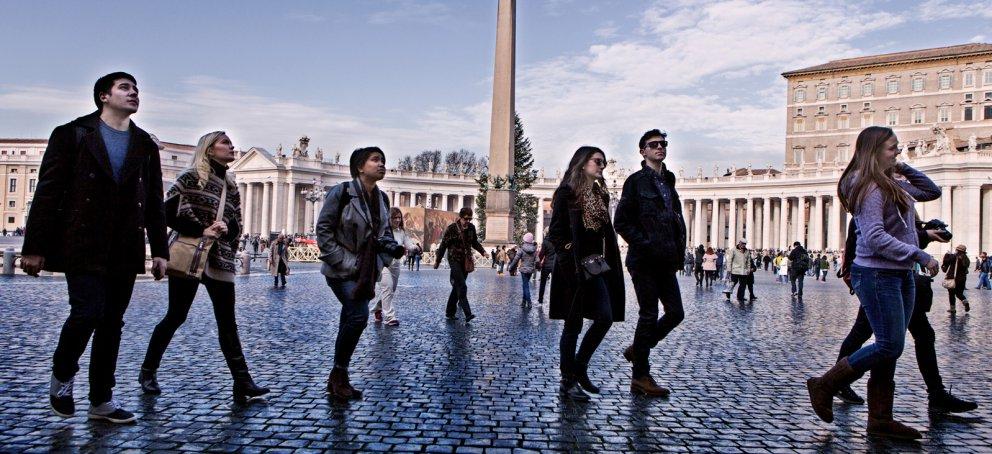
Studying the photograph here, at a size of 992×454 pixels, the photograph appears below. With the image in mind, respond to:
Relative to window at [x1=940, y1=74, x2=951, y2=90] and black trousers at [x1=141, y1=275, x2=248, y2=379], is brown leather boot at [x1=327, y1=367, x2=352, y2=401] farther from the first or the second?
window at [x1=940, y1=74, x2=951, y2=90]

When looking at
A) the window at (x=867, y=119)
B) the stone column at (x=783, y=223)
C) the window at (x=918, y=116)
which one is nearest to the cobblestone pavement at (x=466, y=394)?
the stone column at (x=783, y=223)

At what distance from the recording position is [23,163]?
105688mm

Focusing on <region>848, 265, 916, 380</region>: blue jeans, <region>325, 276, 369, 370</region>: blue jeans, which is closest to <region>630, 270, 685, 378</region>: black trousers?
<region>848, 265, 916, 380</region>: blue jeans

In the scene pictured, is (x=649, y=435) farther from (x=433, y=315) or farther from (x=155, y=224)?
(x=433, y=315)

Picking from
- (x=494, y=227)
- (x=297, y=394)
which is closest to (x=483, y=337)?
(x=297, y=394)

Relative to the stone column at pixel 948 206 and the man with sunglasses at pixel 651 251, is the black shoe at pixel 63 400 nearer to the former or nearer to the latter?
the man with sunglasses at pixel 651 251

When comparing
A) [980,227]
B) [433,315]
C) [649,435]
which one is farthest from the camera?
[980,227]

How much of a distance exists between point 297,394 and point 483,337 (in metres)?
4.02

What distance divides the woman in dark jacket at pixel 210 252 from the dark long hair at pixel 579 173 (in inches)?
96.9

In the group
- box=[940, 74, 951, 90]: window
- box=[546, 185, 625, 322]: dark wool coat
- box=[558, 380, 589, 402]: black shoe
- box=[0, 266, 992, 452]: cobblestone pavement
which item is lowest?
box=[0, 266, 992, 452]: cobblestone pavement

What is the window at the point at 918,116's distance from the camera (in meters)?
79.5

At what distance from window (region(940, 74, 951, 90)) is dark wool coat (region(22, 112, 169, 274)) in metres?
87.4

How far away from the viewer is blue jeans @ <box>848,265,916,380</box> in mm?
4641

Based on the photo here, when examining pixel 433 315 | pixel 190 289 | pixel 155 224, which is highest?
pixel 155 224
